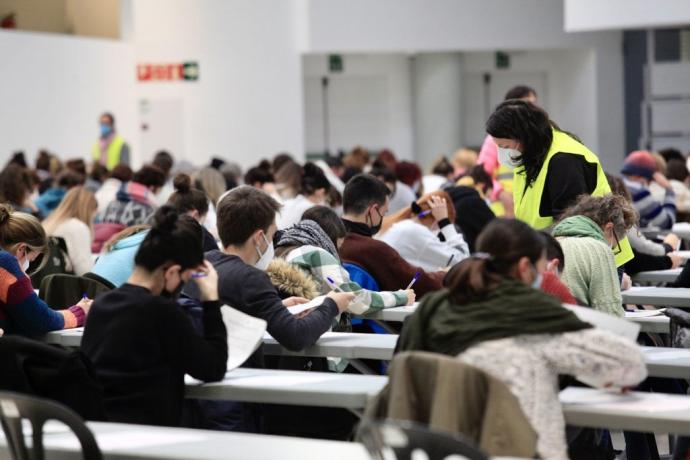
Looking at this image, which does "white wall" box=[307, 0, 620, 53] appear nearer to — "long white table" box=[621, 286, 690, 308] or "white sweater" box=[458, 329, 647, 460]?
"long white table" box=[621, 286, 690, 308]

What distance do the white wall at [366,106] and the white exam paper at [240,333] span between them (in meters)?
14.6

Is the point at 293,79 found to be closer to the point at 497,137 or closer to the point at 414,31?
the point at 414,31

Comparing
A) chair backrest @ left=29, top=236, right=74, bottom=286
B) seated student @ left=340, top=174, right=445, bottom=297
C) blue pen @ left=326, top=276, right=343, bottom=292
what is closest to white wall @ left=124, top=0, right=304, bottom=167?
chair backrest @ left=29, top=236, right=74, bottom=286

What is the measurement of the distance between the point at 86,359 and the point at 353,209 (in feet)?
7.86

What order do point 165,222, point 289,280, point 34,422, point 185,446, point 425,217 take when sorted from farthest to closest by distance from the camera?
point 425,217 → point 289,280 → point 165,222 → point 185,446 → point 34,422

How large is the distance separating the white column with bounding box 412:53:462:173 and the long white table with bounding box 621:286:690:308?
12.3 m

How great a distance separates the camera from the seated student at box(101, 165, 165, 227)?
8664 mm

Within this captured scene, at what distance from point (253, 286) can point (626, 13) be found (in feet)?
28.4

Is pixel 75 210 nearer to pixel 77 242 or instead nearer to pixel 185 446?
pixel 77 242

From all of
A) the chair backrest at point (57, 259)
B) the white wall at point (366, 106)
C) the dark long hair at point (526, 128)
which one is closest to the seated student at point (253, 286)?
the dark long hair at point (526, 128)

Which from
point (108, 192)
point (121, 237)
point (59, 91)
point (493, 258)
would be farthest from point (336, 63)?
point (493, 258)

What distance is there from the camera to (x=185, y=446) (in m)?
3.26

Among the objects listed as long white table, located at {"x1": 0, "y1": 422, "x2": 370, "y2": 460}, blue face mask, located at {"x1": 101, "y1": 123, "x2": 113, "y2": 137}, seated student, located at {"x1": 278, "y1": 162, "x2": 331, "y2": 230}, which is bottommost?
long white table, located at {"x1": 0, "y1": 422, "x2": 370, "y2": 460}

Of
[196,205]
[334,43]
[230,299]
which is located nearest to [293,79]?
[334,43]
